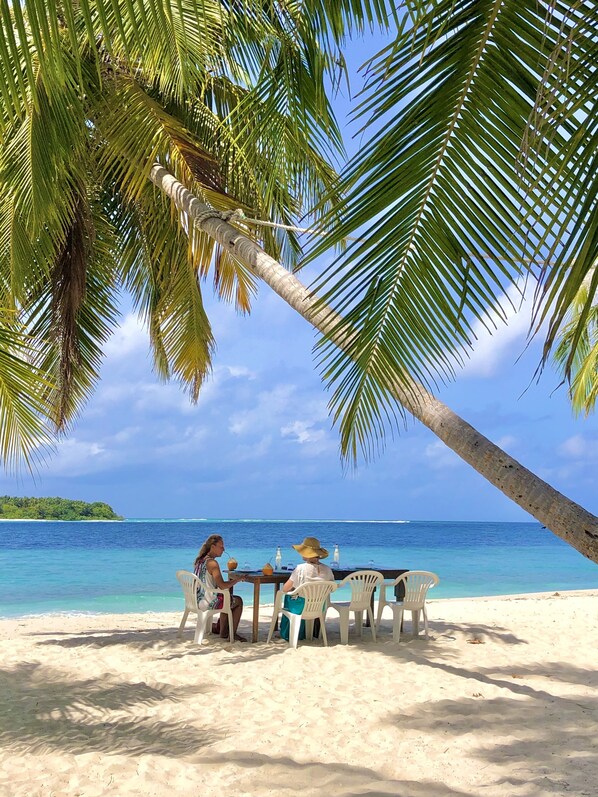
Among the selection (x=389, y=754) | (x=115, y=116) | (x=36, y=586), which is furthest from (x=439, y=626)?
Answer: (x=36, y=586)

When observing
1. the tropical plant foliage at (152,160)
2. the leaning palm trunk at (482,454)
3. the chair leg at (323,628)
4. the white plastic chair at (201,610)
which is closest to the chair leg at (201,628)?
the white plastic chair at (201,610)

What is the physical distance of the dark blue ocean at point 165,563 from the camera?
18797 millimetres

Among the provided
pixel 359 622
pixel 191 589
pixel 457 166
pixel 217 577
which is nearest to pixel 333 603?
pixel 359 622

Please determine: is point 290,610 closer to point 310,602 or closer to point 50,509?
point 310,602

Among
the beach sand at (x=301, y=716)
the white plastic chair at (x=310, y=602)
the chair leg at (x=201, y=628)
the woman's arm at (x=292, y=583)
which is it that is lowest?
the beach sand at (x=301, y=716)

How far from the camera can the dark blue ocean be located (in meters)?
18.8

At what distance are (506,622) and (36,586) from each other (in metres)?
16.5

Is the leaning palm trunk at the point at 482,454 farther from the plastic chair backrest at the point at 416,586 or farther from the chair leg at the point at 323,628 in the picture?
the plastic chair backrest at the point at 416,586

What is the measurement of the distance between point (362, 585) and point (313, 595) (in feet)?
2.13

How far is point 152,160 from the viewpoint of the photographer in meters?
6.89

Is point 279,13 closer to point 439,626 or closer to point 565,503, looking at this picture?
point 565,503

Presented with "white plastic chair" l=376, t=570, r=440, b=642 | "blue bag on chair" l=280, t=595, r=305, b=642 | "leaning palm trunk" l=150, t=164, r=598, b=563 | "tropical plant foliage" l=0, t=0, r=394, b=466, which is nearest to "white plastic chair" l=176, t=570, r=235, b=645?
"blue bag on chair" l=280, t=595, r=305, b=642

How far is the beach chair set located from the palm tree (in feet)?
7.91

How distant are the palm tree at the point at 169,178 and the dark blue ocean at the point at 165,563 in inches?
141
